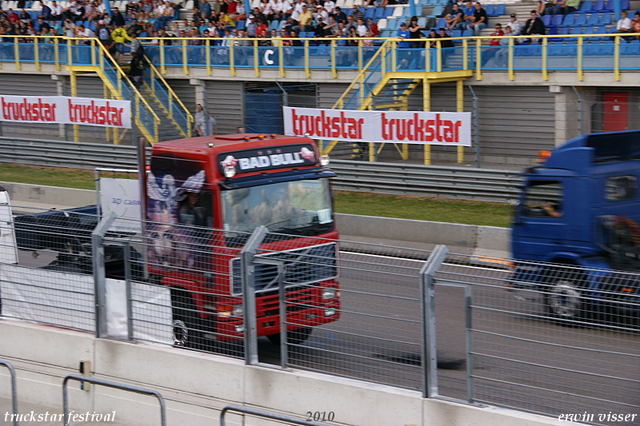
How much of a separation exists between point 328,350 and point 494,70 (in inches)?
640

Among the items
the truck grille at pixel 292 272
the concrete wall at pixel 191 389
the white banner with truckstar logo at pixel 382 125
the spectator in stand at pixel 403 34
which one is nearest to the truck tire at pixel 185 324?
the concrete wall at pixel 191 389

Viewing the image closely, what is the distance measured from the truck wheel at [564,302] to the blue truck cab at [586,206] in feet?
15.9

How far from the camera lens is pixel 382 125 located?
20766mm

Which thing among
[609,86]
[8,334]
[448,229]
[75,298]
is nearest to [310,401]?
[75,298]

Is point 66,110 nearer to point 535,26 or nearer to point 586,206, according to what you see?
point 535,26

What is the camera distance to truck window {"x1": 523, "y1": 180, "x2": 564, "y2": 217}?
1181 centimetres

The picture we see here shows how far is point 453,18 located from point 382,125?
6.13 metres

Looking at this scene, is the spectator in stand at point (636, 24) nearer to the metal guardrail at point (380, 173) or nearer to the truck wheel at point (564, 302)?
the metal guardrail at point (380, 173)

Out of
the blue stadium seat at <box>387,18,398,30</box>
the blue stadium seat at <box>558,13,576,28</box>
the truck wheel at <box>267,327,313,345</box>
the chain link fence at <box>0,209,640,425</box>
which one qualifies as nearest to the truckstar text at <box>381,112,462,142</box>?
the blue stadium seat at <box>558,13,576,28</box>

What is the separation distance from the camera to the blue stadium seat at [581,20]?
23.2 meters

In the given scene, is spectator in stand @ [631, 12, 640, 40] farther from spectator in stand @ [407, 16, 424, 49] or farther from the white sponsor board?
the white sponsor board

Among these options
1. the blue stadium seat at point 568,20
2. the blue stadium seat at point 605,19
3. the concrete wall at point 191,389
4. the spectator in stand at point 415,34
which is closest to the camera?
the concrete wall at point 191,389

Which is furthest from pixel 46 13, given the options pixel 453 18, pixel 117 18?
pixel 453 18

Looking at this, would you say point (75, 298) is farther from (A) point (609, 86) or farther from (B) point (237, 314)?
(A) point (609, 86)
